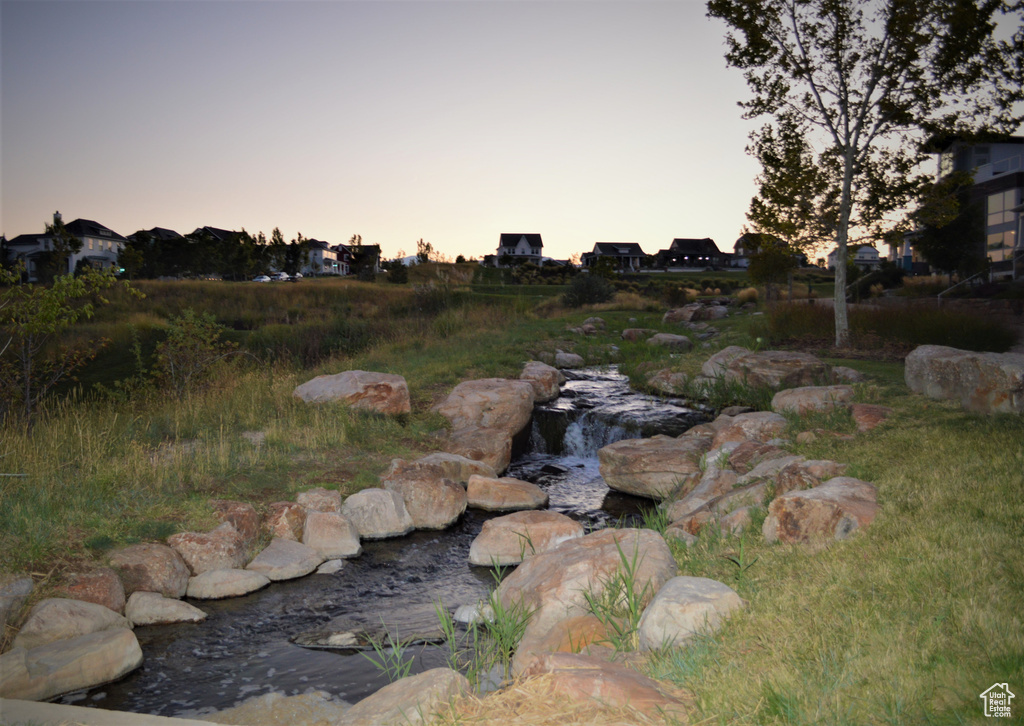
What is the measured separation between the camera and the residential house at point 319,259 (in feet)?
281

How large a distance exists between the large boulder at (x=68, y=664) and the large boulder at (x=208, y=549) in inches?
56.7

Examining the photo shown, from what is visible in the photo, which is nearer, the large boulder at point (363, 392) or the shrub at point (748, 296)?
the large boulder at point (363, 392)

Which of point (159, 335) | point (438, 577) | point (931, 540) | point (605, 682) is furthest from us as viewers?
point (159, 335)

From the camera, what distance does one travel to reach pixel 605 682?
10.5 feet

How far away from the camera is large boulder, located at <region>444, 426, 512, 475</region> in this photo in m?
10.3

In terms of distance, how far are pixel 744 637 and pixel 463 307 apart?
2072cm

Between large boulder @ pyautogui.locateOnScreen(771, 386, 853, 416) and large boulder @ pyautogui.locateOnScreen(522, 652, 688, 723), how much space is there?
280 inches

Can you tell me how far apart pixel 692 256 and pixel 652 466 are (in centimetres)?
9592

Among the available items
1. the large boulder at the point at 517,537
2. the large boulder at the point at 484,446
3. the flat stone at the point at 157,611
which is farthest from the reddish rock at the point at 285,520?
the large boulder at the point at 484,446

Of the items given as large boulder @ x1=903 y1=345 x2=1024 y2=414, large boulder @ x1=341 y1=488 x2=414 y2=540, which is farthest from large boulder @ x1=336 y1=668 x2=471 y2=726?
large boulder @ x1=903 y1=345 x2=1024 y2=414

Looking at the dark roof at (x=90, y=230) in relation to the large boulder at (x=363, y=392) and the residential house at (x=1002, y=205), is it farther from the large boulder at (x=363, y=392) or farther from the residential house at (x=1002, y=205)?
the residential house at (x=1002, y=205)

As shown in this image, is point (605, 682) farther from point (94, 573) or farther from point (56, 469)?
point (56, 469)

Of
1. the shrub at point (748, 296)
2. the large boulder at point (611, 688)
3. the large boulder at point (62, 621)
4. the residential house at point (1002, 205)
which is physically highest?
the residential house at point (1002, 205)

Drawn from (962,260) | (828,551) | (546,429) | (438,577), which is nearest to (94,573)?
(438,577)
